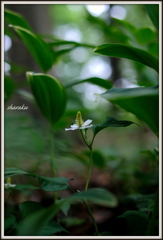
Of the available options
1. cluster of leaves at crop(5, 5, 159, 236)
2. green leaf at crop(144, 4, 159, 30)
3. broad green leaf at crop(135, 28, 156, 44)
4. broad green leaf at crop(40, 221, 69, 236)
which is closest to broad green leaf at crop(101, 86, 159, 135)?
cluster of leaves at crop(5, 5, 159, 236)

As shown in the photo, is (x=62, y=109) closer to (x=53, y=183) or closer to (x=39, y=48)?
(x=39, y=48)

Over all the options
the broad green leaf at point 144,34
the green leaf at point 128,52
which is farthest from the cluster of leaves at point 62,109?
the broad green leaf at point 144,34

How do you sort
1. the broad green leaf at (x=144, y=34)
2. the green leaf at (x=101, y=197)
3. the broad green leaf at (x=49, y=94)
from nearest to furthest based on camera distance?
the green leaf at (x=101, y=197) → the broad green leaf at (x=49, y=94) → the broad green leaf at (x=144, y=34)

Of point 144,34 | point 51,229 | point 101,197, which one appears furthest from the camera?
point 144,34

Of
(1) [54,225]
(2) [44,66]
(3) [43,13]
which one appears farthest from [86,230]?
(3) [43,13]

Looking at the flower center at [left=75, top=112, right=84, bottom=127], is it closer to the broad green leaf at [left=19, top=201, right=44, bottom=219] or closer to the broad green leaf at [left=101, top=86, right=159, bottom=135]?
the broad green leaf at [left=101, top=86, right=159, bottom=135]

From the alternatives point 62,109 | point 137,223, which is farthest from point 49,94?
point 137,223

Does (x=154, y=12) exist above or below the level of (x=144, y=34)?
below

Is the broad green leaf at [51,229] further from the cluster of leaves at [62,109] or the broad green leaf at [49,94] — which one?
the broad green leaf at [49,94]
